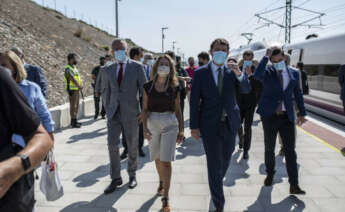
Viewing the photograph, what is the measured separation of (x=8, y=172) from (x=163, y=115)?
2373 mm

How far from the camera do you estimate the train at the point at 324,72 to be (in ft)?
31.1

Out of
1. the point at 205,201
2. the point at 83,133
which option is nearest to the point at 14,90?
the point at 205,201

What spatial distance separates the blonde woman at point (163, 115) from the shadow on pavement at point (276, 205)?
110cm

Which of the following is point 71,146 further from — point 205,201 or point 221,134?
point 221,134

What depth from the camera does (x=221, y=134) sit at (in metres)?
3.22

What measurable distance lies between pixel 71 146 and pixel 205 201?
3629mm

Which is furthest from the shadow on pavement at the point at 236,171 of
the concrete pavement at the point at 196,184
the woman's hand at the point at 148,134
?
the woman's hand at the point at 148,134

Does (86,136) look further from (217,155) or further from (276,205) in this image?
(276,205)

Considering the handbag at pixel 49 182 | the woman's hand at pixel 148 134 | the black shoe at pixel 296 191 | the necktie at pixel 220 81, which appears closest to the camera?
the handbag at pixel 49 182

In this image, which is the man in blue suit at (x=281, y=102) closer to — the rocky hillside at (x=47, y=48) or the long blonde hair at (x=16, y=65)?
the long blonde hair at (x=16, y=65)

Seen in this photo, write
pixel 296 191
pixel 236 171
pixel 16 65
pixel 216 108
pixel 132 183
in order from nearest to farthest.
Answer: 1. pixel 16 65
2. pixel 216 108
3. pixel 296 191
4. pixel 132 183
5. pixel 236 171

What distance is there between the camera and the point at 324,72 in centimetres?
1065

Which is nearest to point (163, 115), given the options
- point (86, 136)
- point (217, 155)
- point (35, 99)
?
point (217, 155)

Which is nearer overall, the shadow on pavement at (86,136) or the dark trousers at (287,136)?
the dark trousers at (287,136)
